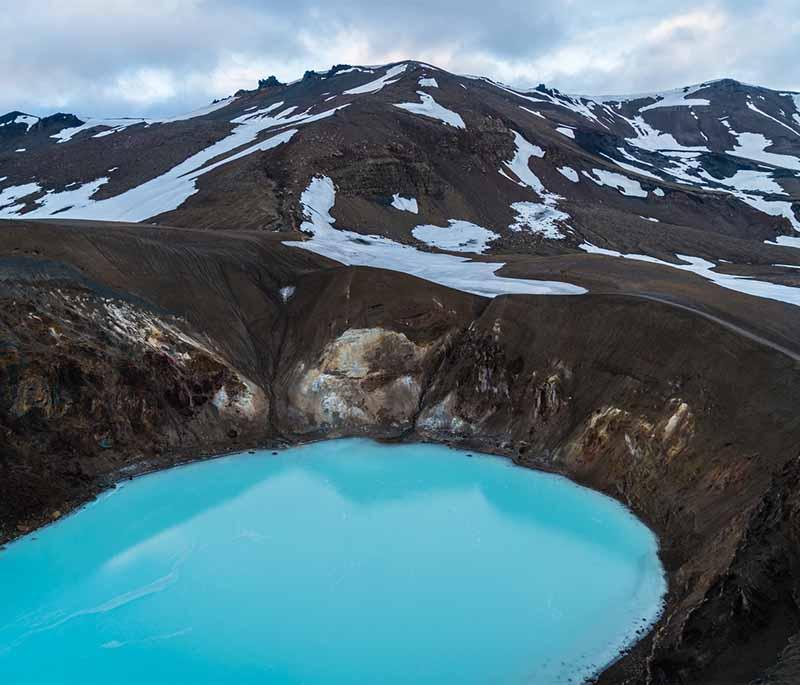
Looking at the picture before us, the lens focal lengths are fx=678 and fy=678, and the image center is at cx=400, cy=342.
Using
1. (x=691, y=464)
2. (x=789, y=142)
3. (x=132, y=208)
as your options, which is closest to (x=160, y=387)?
(x=691, y=464)

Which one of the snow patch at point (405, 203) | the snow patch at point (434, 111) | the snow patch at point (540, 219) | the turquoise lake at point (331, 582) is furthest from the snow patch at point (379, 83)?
the turquoise lake at point (331, 582)

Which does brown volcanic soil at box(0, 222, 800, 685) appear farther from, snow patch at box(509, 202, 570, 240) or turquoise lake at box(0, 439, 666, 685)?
snow patch at box(509, 202, 570, 240)

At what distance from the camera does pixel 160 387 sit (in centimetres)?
3403

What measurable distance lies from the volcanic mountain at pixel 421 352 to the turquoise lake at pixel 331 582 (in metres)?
1.68

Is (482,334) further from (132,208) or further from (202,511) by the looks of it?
(132,208)

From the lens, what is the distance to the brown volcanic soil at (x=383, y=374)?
2577cm

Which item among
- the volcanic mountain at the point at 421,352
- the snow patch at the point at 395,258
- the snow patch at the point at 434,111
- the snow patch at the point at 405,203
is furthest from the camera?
the snow patch at the point at 434,111

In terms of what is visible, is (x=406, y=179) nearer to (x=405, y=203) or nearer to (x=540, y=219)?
(x=405, y=203)

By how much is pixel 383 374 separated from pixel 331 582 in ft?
55.8

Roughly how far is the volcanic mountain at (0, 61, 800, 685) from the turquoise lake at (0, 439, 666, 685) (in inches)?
66.2

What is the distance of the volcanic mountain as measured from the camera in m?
22.7

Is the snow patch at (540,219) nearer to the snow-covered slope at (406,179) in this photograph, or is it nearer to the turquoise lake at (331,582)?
the snow-covered slope at (406,179)

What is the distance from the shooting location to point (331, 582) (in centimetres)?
2178

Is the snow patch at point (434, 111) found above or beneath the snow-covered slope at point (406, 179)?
above
